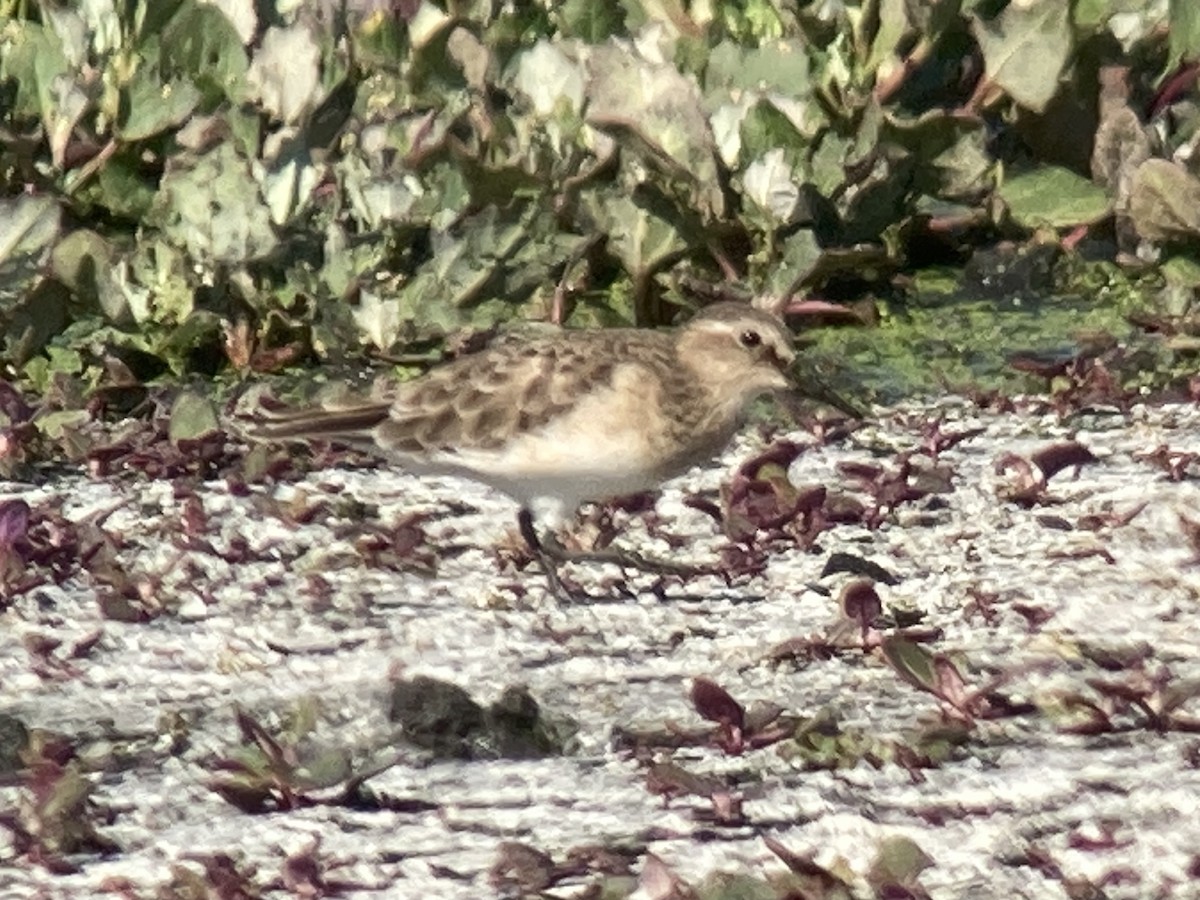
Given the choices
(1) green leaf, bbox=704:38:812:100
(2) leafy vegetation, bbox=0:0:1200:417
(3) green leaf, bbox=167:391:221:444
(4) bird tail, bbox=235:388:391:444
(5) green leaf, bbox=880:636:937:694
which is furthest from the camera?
(1) green leaf, bbox=704:38:812:100

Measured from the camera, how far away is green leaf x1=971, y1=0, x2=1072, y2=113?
8.73 meters

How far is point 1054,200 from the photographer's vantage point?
8938mm

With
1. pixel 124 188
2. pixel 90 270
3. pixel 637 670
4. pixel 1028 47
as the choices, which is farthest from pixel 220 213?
pixel 637 670

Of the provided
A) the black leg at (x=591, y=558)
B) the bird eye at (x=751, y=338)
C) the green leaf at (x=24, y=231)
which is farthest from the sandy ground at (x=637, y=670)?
the green leaf at (x=24, y=231)

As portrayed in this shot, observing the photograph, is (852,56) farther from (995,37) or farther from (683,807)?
(683,807)

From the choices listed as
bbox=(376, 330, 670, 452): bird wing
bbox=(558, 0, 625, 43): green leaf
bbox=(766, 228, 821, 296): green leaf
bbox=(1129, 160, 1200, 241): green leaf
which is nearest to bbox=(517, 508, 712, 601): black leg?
bbox=(376, 330, 670, 452): bird wing

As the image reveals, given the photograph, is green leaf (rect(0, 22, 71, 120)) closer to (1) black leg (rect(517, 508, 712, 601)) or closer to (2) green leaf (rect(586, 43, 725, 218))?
(2) green leaf (rect(586, 43, 725, 218))

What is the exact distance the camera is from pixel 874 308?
8602 mm

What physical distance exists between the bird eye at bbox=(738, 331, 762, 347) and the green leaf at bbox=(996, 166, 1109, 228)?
6.64 ft

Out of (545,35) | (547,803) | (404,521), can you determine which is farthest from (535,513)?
(545,35)

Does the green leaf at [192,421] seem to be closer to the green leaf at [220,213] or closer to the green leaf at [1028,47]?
the green leaf at [220,213]

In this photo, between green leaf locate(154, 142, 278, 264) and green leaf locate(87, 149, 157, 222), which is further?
green leaf locate(87, 149, 157, 222)

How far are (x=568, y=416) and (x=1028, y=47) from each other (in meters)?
2.70

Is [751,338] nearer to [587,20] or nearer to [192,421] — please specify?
[192,421]
